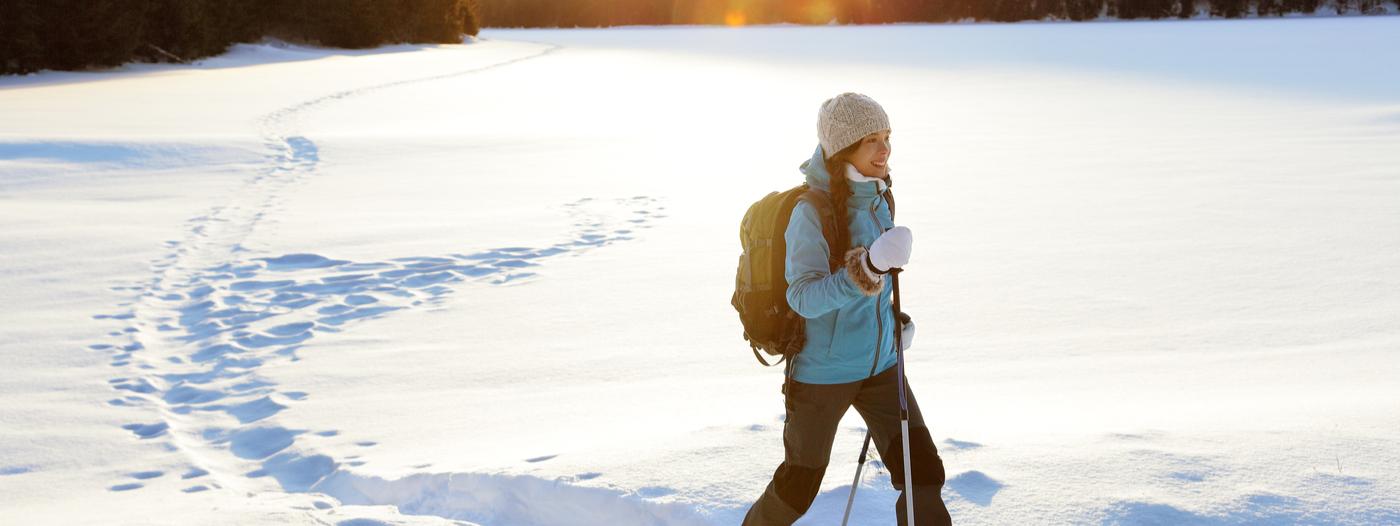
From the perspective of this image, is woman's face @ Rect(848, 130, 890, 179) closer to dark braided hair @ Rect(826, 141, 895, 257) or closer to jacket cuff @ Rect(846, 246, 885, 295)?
dark braided hair @ Rect(826, 141, 895, 257)

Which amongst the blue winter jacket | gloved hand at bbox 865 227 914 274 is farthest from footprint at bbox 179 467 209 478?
gloved hand at bbox 865 227 914 274

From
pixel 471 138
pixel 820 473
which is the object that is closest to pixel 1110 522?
pixel 820 473

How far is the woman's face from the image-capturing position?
2.72 m

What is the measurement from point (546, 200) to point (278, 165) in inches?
149

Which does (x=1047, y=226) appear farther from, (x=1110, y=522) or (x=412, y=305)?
(x=1110, y=522)

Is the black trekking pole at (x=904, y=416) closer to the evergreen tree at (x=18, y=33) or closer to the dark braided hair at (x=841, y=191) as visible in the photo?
the dark braided hair at (x=841, y=191)

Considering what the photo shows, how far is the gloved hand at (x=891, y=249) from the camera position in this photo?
249 centimetres

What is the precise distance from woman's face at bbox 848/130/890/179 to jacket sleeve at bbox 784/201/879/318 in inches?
6.4

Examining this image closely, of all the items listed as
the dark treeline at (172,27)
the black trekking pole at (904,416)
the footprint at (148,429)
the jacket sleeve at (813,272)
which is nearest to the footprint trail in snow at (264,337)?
the footprint at (148,429)

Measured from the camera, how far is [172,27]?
30578 millimetres

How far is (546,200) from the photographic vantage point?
35.1 feet

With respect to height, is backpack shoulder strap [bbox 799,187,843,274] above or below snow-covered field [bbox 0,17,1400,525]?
above

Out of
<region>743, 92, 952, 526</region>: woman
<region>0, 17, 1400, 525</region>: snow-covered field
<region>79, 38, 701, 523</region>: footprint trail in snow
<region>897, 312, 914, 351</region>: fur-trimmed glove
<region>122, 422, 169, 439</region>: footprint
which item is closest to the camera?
<region>743, 92, 952, 526</region>: woman

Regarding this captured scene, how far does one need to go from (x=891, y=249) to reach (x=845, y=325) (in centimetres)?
36
